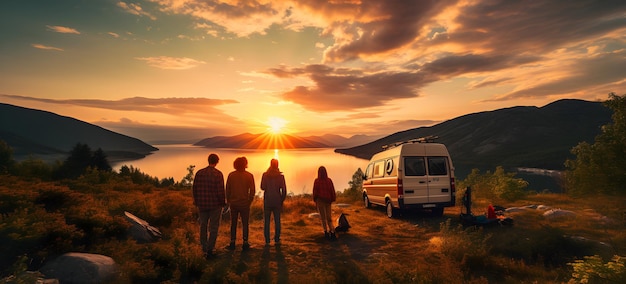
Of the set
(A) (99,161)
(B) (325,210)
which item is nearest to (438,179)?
(B) (325,210)

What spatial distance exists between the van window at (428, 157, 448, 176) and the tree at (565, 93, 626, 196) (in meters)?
8.35

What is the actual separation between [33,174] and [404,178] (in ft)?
75.2

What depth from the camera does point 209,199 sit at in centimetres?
774

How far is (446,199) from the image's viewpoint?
44.2ft

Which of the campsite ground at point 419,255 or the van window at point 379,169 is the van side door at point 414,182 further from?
the van window at point 379,169

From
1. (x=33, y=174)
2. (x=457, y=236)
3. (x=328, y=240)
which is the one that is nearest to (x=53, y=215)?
(x=328, y=240)

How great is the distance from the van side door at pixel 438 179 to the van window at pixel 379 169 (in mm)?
2403

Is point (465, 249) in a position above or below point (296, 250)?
above

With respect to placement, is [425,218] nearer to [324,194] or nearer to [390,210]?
[390,210]

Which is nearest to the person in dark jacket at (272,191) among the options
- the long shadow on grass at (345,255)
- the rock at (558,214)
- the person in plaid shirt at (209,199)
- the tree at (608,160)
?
the person in plaid shirt at (209,199)

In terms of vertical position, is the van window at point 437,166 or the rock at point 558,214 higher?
the van window at point 437,166

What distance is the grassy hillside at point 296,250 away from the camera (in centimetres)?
605

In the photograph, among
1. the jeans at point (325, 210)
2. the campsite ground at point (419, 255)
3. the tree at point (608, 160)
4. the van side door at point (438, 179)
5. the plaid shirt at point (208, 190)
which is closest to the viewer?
the campsite ground at point (419, 255)

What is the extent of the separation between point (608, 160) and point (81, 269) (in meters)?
20.9
